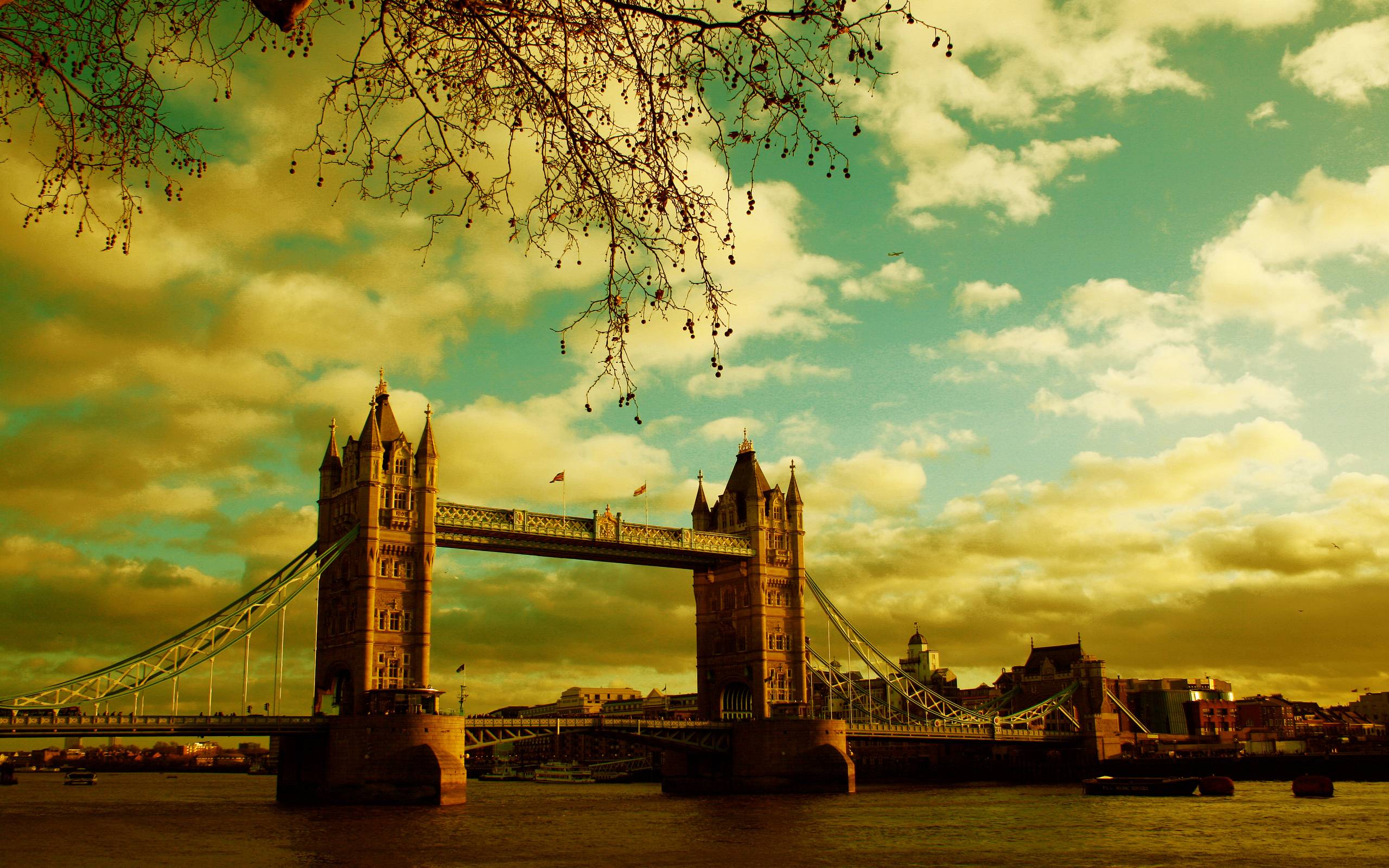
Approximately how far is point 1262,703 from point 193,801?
122171 millimetres

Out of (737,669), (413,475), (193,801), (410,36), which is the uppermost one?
(413,475)

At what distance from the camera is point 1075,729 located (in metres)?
112

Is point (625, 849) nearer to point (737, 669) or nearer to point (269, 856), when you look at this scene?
point (269, 856)

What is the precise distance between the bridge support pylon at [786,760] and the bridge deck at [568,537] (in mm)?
12042

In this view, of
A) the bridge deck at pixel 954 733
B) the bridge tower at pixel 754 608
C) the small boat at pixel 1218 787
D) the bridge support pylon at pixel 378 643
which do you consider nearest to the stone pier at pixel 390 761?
the bridge support pylon at pixel 378 643

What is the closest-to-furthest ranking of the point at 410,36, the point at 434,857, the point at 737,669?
the point at 410,36 → the point at 434,857 → the point at 737,669

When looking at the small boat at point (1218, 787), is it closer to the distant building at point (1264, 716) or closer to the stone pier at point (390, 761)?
the stone pier at point (390, 761)

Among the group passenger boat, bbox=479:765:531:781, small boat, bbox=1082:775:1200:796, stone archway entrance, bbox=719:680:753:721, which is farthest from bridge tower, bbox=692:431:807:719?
passenger boat, bbox=479:765:531:781

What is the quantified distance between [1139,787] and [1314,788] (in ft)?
34.2

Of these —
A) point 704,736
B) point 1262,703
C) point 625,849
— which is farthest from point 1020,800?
point 1262,703

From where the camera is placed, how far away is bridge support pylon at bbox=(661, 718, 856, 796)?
7544 centimetres

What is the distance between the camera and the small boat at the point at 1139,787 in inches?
2997

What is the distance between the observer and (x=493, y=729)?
69.3m

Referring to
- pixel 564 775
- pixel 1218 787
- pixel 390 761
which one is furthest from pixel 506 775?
pixel 390 761
